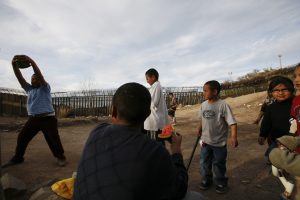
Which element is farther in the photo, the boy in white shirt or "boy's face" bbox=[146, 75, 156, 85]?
"boy's face" bbox=[146, 75, 156, 85]

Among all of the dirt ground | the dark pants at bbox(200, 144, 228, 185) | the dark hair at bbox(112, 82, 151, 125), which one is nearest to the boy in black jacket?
the dark hair at bbox(112, 82, 151, 125)

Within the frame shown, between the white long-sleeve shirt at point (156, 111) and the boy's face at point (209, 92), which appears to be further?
the white long-sleeve shirt at point (156, 111)

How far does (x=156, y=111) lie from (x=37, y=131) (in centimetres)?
226

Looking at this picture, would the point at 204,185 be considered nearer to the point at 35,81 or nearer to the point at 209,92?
the point at 209,92

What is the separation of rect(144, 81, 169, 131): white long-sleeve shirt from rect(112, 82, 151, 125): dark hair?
131 inches

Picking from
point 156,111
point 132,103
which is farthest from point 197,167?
point 132,103

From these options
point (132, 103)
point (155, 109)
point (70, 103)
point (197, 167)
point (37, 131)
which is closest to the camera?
point (132, 103)

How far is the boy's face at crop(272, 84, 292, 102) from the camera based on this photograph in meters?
3.81

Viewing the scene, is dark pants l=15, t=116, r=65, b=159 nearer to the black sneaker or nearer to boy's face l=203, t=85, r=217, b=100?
the black sneaker

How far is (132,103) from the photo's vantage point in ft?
5.82

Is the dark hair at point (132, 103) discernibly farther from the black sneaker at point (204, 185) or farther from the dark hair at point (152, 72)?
the dark hair at point (152, 72)

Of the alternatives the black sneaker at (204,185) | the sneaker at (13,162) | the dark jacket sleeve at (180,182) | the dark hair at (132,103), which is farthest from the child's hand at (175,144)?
the sneaker at (13,162)

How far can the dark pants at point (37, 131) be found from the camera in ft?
17.9

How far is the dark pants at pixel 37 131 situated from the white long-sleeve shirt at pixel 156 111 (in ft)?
5.85
